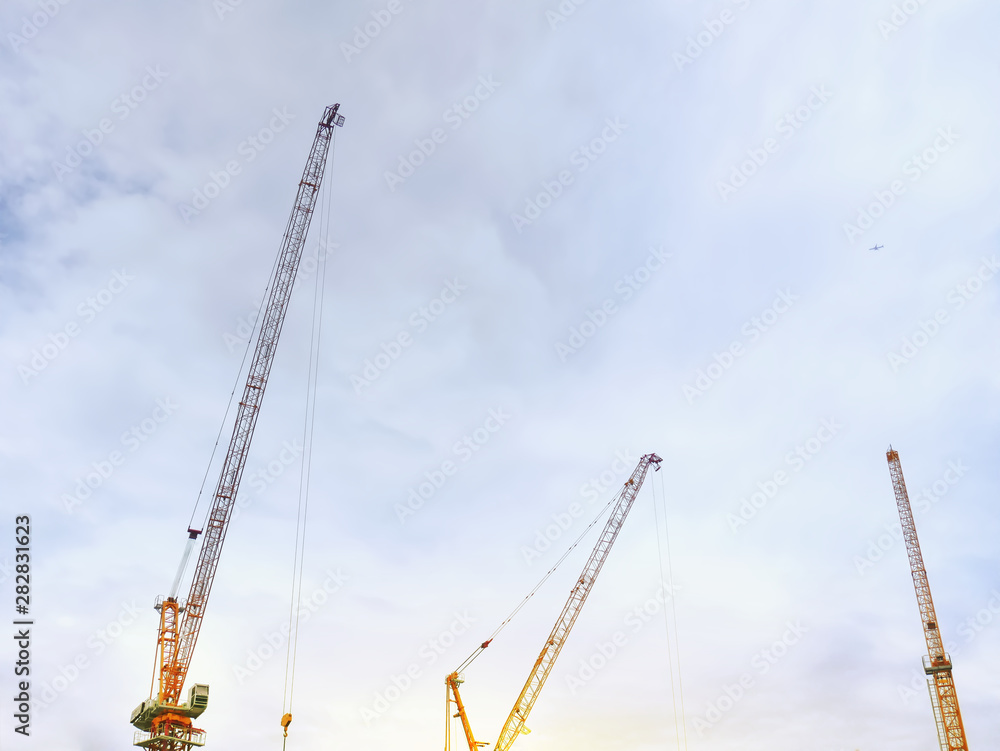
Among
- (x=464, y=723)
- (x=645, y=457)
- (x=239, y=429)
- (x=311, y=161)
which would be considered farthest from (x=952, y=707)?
(x=311, y=161)

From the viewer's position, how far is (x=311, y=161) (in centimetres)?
11038

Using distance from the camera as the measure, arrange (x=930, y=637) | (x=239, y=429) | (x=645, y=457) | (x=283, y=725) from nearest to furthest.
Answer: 1. (x=283, y=725)
2. (x=239, y=429)
3. (x=645, y=457)
4. (x=930, y=637)

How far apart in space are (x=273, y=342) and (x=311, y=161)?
80.6 ft

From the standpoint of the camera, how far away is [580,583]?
124562 millimetres

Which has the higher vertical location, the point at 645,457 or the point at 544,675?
the point at 645,457

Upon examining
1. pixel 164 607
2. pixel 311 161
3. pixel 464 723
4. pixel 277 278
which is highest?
pixel 311 161

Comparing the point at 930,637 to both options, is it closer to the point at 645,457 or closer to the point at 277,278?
the point at 645,457

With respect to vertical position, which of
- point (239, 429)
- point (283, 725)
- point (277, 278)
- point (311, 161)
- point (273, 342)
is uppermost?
point (311, 161)

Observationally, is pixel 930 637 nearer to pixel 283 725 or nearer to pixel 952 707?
pixel 952 707

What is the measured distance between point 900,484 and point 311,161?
11739cm

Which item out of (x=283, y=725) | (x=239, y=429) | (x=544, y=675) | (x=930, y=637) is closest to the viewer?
(x=283, y=725)

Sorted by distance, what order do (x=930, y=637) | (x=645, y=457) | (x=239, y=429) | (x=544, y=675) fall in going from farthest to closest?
(x=930, y=637), (x=645, y=457), (x=544, y=675), (x=239, y=429)

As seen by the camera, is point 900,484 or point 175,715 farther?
point 900,484

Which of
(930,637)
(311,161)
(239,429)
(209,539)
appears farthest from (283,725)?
(930,637)
